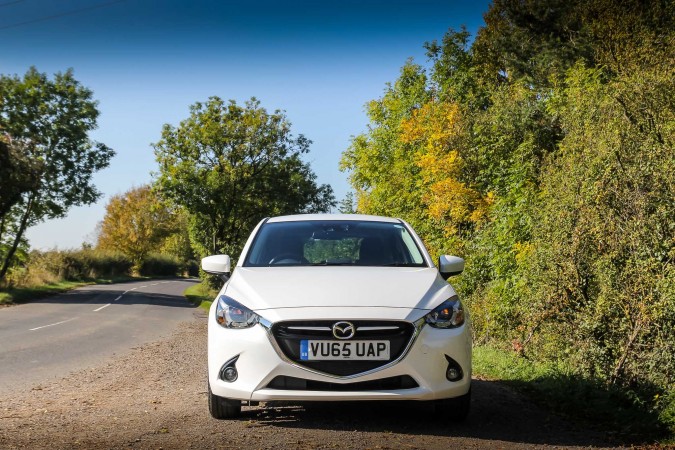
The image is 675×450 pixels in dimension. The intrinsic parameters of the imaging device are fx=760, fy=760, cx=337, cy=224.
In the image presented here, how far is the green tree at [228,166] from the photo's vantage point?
43062mm

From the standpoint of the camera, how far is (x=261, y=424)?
6215 millimetres

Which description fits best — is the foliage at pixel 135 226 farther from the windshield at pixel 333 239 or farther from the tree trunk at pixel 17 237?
the windshield at pixel 333 239

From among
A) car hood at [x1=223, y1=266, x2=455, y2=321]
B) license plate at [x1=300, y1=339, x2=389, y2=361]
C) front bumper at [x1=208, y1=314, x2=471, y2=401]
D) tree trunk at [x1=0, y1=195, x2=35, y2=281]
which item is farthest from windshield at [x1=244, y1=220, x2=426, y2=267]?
tree trunk at [x1=0, y1=195, x2=35, y2=281]

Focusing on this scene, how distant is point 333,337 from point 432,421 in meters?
1.41

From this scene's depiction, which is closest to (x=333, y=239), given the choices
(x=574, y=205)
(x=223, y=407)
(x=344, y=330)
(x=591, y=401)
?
(x=344, y=330)

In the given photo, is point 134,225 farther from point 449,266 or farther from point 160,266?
point 449,266

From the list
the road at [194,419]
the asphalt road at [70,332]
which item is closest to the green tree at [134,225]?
the asphalt road at [70,332]

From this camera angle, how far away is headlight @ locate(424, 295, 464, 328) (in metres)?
5.89

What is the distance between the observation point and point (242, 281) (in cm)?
640

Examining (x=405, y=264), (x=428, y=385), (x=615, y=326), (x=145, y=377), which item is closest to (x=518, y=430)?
(x=428, y=385)

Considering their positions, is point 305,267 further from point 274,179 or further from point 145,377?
point 274,179

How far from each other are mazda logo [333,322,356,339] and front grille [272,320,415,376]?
28mm

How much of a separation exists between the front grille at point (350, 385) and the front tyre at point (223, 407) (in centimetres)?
69

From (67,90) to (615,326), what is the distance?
41.7 metres
